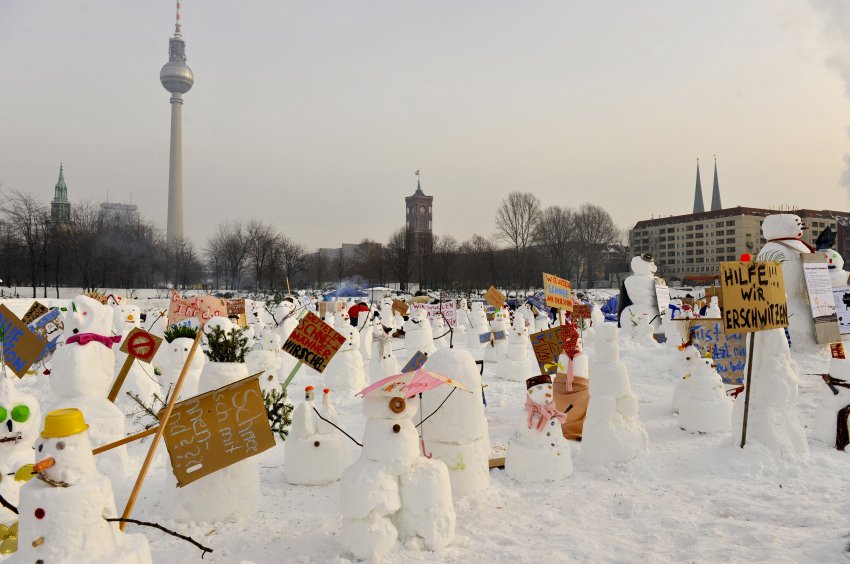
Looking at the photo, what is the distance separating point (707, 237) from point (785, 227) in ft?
220

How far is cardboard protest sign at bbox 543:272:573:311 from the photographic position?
1134 cm

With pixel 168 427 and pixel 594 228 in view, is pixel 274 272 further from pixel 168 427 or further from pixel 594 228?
pixel 168 427

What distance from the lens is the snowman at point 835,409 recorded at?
6625 millimetres

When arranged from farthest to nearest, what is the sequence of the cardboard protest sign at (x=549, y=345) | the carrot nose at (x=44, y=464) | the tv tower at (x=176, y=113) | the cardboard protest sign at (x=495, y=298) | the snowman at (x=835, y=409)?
the tv tower at (x=176, y=113) → the cardboard protest sign at (x=495, y=298) → the cardboard protest sign at (x=549, y=345) → the snowman at (x=835, y=409) → the carrot nose at (x=44, y=464)

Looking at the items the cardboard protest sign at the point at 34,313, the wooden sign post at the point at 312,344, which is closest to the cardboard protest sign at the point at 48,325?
the cardboard protest sign at the point at 34,313

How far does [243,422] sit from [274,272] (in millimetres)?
45370

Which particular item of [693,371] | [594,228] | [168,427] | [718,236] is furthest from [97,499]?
[718,236]

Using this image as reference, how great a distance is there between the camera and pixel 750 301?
20.9 ft

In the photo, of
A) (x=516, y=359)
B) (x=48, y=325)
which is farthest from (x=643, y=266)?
(x=48, y=325)

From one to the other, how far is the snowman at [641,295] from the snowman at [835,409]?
9724 millimetres

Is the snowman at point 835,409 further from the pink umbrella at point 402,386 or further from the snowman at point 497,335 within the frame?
the snowman at point 497,335

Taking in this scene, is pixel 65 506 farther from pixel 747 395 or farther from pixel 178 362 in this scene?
pixel 747 395

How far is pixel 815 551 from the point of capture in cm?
414

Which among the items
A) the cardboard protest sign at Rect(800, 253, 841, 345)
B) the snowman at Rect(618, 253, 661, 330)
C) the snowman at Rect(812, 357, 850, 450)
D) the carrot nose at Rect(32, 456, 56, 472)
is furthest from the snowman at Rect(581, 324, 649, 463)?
the snowman at Rect(618, 253, 661, 330)
